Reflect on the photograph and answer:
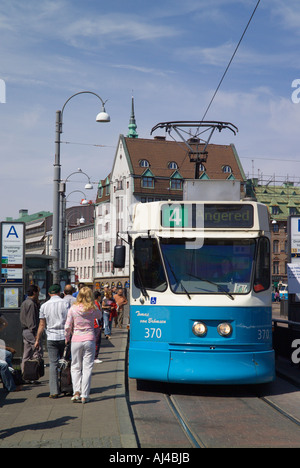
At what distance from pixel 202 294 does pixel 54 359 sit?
249 cm

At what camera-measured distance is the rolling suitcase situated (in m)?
10.3

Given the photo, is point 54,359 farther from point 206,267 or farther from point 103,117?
point 103,117

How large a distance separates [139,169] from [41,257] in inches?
2432

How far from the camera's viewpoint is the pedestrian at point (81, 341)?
987 cm

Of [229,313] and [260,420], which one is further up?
[229,313]

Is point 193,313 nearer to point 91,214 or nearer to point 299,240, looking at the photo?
point 299,240

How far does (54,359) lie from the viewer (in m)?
10.5

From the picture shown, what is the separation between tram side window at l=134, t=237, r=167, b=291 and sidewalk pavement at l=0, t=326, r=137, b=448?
5.75 ft

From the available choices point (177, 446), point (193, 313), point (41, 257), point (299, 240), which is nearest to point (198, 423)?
point (177, 446)

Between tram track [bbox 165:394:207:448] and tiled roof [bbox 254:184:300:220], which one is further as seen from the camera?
tiled roof [bbox 254:184:300:220]

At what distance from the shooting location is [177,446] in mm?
7109

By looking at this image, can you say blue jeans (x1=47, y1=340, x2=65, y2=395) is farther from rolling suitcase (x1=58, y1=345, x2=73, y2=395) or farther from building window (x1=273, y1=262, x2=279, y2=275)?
building window (x1=273, y1=262, x2=279, y2=275)

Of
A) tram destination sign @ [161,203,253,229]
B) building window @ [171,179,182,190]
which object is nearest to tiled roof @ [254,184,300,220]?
building window @ [171,179,182,190]
